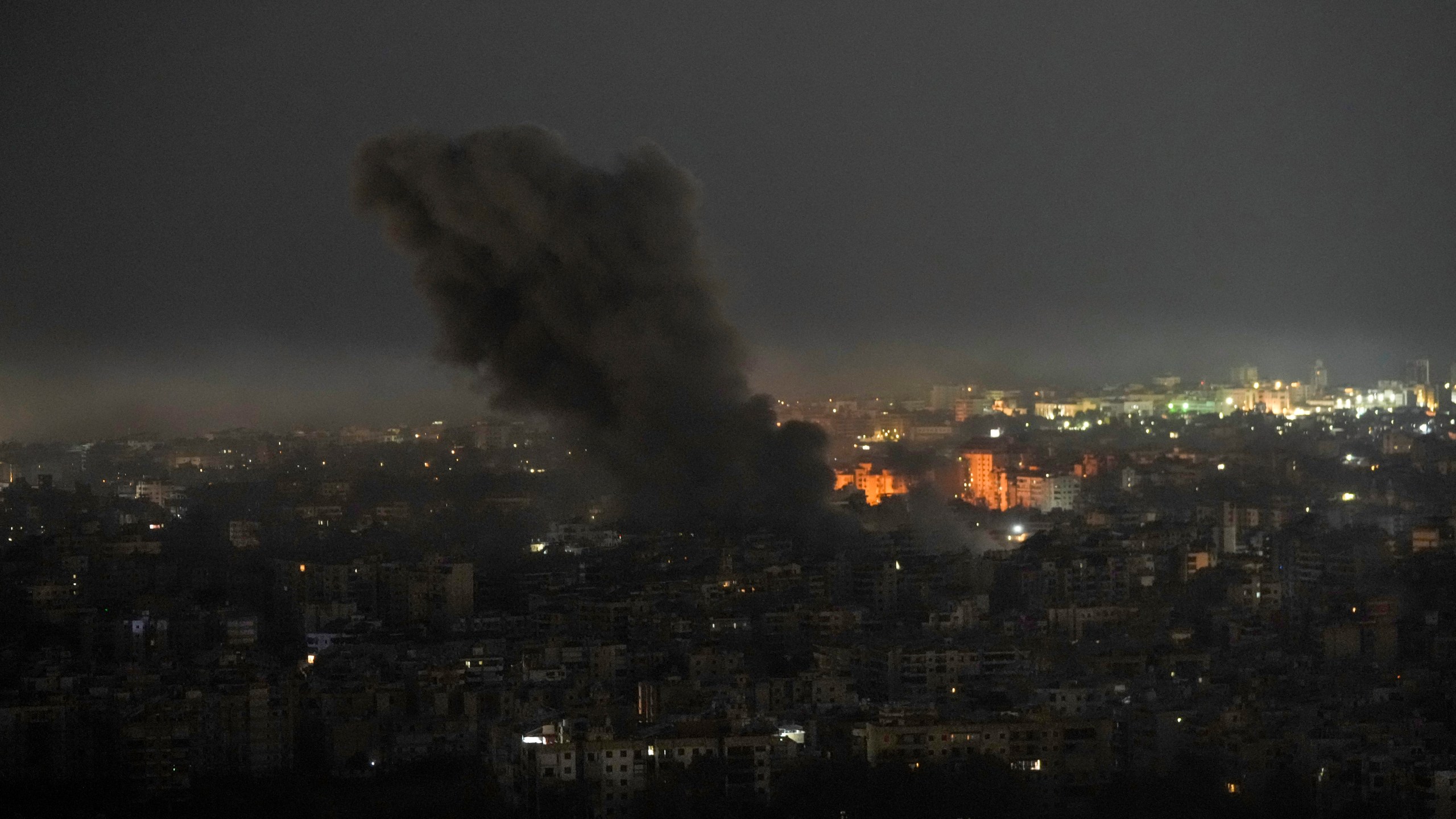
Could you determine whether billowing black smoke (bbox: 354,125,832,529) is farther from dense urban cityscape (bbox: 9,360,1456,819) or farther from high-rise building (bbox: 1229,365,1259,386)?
high-rise building (bbox: 1229,365,1259,386)

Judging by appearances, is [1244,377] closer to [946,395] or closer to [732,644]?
[946,395]

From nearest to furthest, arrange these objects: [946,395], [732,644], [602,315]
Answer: [732,644], [602,315], [946,395]

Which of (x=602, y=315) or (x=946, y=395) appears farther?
(x=946, y=395)

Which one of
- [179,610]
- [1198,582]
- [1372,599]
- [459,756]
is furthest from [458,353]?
[459,756]

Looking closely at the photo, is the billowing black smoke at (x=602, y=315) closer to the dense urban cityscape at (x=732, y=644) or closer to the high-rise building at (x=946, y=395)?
the dense urban cityscape at (x=732, y=644)

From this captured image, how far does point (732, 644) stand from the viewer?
18.0m

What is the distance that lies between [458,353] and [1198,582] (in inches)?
291

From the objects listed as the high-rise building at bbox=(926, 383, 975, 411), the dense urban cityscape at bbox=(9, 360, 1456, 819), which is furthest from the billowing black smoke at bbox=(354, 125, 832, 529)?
the high-rise building at bbox=(926, 383, 975, 411)

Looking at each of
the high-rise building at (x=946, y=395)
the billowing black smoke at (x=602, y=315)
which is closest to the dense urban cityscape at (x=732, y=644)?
the billowing black smoke at (x=602, y=315)

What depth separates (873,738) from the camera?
543 inches

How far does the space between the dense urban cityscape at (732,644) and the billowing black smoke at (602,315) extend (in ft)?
2.21

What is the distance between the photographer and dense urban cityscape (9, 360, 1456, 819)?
13.6 m

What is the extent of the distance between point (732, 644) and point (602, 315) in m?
6.62

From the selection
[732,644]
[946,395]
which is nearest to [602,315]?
[732,644]
